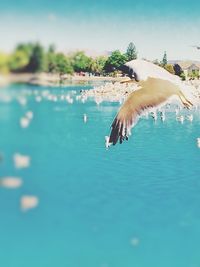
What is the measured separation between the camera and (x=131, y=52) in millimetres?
2398

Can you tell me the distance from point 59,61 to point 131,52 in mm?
484

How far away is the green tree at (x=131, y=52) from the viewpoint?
232 cm

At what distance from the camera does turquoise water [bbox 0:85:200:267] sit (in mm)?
3338

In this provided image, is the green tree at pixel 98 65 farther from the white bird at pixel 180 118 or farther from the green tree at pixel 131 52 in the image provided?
the white bird at pixel 180 118

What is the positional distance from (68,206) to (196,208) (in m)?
0.88

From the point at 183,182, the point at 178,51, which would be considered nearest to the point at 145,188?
the point at 183,182

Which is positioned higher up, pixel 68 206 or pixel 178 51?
pixel 178 51

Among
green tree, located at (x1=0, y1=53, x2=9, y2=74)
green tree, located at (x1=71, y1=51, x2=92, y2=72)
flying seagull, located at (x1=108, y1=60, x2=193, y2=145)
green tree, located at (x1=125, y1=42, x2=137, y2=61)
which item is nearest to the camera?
green tree, located at (x1=0, y1=53, x2=9, y2=74)

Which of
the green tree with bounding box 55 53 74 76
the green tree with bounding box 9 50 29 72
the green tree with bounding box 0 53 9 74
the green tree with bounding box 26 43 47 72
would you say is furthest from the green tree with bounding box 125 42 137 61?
the green tree with bounding box 0 53 9 74

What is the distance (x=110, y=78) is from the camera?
89.4 inches

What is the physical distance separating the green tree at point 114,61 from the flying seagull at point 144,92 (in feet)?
0.83

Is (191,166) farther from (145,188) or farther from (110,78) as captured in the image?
(110,78)

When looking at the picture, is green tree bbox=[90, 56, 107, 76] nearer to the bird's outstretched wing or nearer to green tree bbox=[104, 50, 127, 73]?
green tree bbox=[104, 50, 127, 73]

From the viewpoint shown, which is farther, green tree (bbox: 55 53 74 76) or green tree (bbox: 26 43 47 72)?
green tree (bbox: 55 53 74 76)
